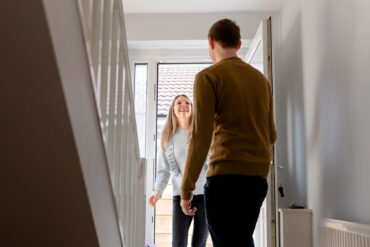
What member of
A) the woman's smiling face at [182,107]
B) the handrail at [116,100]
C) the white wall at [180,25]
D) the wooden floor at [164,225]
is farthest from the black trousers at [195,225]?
the white wall at [180,25]

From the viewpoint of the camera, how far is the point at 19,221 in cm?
130

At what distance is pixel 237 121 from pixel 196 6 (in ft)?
8.71

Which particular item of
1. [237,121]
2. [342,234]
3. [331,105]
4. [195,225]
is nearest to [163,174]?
[195,225]

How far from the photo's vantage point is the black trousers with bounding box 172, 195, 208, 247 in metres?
2.96

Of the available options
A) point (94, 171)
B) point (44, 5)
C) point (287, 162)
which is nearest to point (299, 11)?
point (287, 162)

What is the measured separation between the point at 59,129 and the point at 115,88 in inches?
20.4

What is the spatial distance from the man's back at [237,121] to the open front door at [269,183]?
4.44 feet

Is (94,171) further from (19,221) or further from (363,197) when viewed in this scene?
(363,197)

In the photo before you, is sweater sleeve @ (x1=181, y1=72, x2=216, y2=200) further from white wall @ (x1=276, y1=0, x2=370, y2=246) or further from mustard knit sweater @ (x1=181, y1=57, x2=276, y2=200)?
white wall @ (x1=276, y1=0, x2=370, y2=246)

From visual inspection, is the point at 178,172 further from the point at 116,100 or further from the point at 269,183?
the point at 116,100

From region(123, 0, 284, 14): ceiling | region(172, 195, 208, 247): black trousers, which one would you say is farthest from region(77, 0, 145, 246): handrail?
region(123, 0, 284, 14): ceiling

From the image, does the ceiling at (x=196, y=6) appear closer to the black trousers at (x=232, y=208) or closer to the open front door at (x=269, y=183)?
the open front door at (x=269, y=183)

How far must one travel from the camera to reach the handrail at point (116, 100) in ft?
4.18

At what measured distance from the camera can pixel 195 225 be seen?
297 cm
